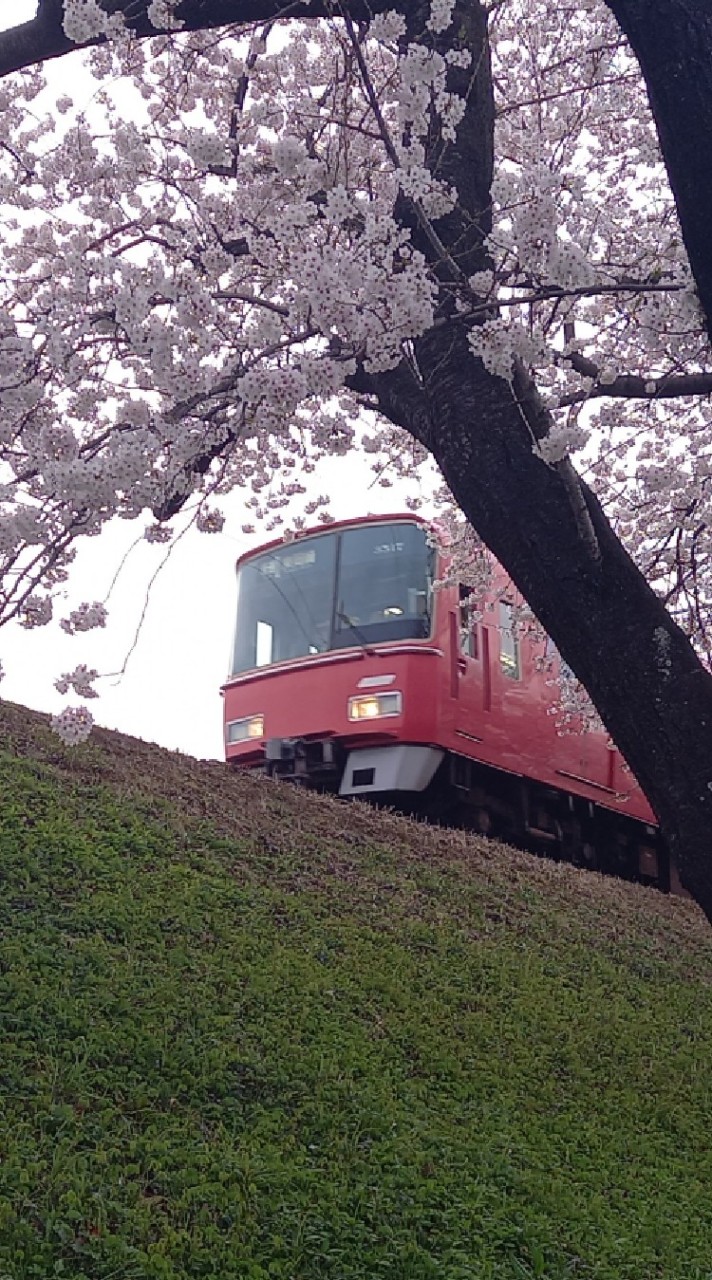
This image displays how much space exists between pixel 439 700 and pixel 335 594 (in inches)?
50.0

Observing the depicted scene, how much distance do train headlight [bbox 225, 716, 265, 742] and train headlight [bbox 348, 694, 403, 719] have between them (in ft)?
3.15

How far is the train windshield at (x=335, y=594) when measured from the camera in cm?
1013

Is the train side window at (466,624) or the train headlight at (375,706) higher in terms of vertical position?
the train side window at (466,624)

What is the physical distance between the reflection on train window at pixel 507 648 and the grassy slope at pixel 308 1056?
2.55 meters

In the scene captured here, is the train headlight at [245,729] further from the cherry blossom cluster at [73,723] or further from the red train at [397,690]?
the cherry blossom cluster at [73,723]

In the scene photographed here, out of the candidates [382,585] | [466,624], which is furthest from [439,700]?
[382,585]

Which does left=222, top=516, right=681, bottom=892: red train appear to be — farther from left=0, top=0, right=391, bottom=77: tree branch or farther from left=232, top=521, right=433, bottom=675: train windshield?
left=0, top=0, right=391, bottom=77: tree branch

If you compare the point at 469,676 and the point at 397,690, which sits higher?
the point at 469,676

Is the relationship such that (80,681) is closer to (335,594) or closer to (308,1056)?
(308,1056)

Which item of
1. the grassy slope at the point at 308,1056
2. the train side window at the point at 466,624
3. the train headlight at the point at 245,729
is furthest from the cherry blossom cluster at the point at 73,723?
the train headlight at the point at 245,729

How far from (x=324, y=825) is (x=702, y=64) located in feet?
20.8

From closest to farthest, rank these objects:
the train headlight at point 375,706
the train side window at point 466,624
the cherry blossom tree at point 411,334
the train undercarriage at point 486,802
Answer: the cherry blossom tree at point 411,334 → the train headlight at point 375,706 → the train undercarriage at point 486,802 → the train side window at point 466,624

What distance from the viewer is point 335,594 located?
411 inches

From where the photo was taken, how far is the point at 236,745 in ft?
35.4
